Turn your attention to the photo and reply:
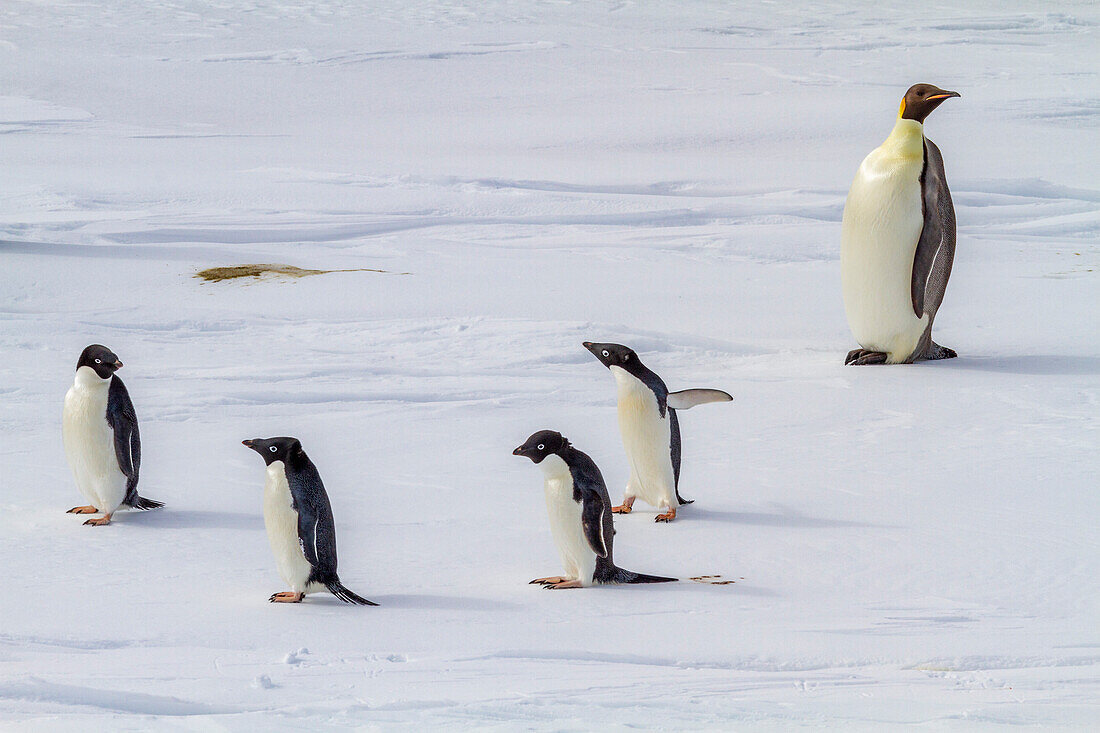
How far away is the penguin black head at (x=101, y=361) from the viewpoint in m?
3.85

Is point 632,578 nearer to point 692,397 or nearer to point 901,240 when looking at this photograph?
point 692,397

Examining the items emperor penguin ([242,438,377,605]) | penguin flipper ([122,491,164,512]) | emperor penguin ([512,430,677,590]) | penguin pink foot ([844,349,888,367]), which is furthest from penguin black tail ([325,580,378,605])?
penguin pink foot ([844,349,888,367])

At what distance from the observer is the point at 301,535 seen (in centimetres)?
311

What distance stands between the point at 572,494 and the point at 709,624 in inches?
18.3

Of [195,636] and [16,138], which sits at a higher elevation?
[16,138]

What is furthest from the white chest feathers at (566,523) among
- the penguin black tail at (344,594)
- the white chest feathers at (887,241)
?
the white chest feathers at (887,241)

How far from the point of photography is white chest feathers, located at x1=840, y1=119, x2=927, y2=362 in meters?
5.62

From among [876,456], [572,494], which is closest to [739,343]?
[876,456]

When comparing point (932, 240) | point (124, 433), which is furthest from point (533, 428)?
point (932, 240)

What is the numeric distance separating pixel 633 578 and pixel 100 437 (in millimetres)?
1664

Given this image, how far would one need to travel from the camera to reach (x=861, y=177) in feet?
19.0

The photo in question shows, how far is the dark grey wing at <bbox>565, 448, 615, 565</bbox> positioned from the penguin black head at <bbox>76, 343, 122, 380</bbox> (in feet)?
4.78

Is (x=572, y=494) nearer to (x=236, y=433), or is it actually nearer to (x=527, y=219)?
(x=236, y=433)

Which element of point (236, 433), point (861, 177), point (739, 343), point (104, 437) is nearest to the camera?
point (104, 437)
